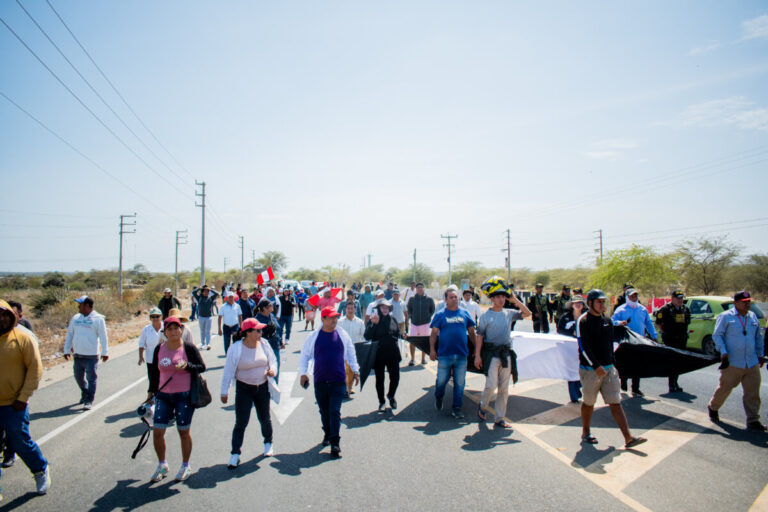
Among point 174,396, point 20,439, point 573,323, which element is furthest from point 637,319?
point 20,439

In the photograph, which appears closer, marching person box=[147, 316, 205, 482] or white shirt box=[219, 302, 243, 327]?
marching person box=[147, 316, 205, 482]

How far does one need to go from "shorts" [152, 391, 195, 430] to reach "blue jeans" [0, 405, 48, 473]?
1.10 meters

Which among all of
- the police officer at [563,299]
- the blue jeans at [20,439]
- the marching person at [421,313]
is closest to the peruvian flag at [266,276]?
the marching person at [421,313]

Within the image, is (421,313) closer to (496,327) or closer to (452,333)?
(452,333)

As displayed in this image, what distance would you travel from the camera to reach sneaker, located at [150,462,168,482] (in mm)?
5008

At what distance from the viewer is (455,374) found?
735 centimetres

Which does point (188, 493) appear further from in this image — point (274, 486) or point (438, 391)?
point (438, 391)

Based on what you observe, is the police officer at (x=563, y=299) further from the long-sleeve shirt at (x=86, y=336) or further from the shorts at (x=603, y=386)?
the long-sleeve shirt at (x=86, y=336)

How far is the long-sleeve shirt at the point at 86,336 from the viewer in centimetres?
796

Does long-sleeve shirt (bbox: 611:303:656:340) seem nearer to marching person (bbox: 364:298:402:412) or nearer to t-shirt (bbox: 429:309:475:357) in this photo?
t-shirt (bbox: 429:309:475:357)

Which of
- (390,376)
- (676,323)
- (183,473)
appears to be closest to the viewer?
(183,473)

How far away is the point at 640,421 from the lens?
6.81 metres

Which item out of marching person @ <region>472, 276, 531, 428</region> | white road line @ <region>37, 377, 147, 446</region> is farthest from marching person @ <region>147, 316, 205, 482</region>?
marching person @ <region>472, 276, 531, 428</region>

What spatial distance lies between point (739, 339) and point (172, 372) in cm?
754
